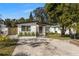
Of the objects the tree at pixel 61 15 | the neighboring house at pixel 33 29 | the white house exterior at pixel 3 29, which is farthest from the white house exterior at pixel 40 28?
the white house exterior at pixel 3 29

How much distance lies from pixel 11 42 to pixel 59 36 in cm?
89

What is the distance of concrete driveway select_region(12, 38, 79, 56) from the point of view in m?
5.70

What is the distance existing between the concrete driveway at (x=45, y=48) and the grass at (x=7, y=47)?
75 mm

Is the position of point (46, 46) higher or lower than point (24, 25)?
lower

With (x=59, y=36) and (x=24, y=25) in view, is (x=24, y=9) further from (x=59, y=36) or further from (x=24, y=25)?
(x=59, y=36)

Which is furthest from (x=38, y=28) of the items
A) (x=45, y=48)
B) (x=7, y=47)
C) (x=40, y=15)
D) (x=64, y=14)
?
(x=7, y=47)

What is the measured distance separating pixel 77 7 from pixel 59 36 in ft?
2.06

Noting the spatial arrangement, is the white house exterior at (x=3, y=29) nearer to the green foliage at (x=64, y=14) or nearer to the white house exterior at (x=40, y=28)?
the white house exterior at (x=40, y=28)

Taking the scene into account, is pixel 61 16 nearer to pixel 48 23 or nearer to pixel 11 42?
pixel 48 23

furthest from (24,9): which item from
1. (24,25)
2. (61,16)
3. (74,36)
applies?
(74,36)

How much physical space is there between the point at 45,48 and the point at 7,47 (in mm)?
697

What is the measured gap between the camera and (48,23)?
579cm

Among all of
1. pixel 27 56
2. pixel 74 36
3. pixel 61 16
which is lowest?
pixel 27 56

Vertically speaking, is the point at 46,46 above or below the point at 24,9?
below
